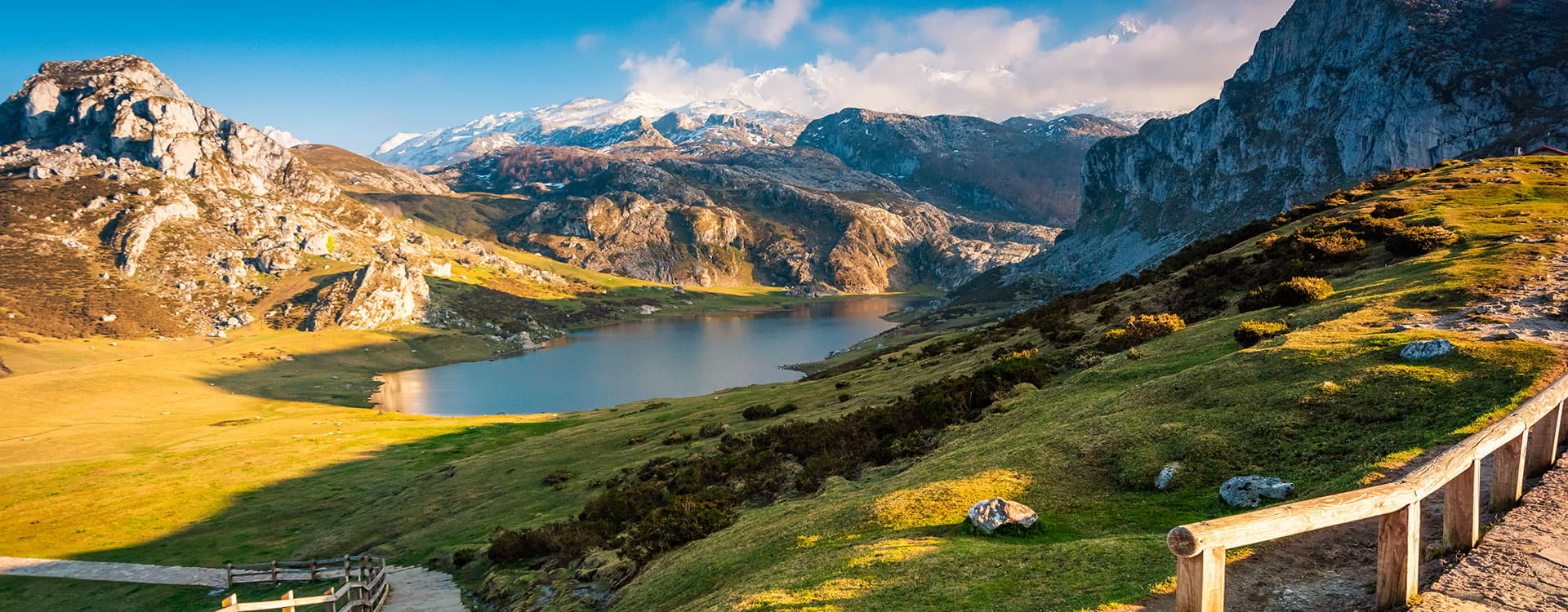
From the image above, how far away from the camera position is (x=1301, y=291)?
26.4m

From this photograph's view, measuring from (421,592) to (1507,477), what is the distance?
3236 centimetres

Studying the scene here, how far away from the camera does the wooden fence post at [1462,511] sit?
796 cm

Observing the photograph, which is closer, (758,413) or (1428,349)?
(1428,349)

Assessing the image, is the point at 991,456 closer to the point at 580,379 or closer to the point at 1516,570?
the point at 1516,570

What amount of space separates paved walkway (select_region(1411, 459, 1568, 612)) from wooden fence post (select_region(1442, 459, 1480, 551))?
170 millimetres

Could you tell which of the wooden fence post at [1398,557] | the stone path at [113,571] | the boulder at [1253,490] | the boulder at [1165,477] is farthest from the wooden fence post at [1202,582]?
the stone path at [113,571]

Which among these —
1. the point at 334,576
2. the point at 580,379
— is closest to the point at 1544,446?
the point at 334,576

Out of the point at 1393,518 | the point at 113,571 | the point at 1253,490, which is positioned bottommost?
the point at 113,571

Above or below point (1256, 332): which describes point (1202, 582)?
above

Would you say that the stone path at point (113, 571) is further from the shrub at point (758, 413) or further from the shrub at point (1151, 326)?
the shrub at point (1151, 326)

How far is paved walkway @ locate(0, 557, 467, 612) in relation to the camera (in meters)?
26.1

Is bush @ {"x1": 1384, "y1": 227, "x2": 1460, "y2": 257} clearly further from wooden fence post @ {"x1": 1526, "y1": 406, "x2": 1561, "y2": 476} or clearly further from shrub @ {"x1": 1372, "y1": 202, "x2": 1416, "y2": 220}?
wooden fence post @ {"x1": 1526, "y1": 406, "x2": 1561, "y2": 476}

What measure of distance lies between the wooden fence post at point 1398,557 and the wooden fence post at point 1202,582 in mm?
2066

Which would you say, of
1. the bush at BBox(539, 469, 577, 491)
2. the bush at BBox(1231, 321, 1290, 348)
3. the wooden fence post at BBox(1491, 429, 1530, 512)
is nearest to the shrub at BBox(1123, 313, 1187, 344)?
the bush at BBox(1231, 321, 1290, 348)
